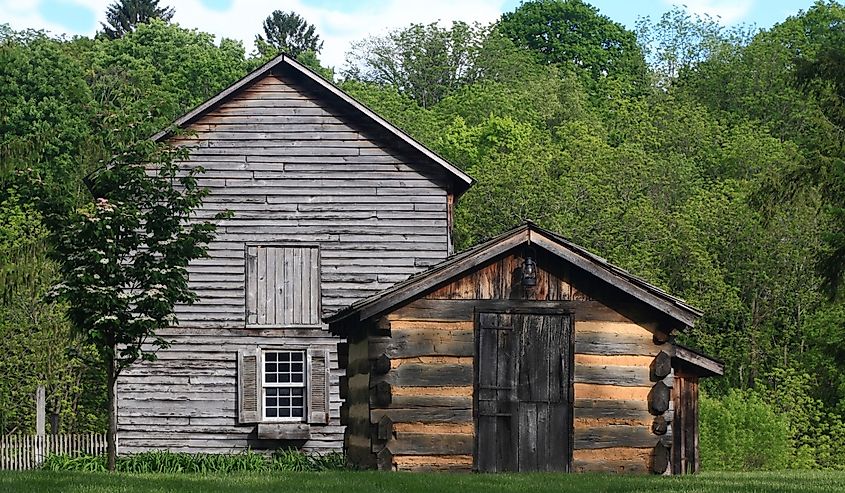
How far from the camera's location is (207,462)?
29234mm

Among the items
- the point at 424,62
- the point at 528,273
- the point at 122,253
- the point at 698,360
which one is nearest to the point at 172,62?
the point at 424,62

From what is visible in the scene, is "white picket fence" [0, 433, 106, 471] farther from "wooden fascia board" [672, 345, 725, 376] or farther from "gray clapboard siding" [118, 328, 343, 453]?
"wooden fascia board" [672, 345, 725, 376]

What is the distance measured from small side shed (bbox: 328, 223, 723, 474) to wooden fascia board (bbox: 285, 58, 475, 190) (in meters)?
7.03

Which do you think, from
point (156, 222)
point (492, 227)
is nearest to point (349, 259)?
point (156, 222)

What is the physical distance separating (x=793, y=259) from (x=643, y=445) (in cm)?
2809

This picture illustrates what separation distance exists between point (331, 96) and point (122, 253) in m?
9.11

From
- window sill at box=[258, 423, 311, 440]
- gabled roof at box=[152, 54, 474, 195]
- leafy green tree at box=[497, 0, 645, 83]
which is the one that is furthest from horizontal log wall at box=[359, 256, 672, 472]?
leafy green tree at box=[497, 0, 645, 83]

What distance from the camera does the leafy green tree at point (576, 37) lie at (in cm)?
8238

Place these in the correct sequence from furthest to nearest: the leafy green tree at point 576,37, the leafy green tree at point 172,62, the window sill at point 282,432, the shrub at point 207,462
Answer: the leafy green tree at point 576,37 → the leafy green tree at point 172,62 → the window sill at point 282,432 → the shrub at point 207,462

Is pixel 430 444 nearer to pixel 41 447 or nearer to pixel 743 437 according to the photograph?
pixel 41 447

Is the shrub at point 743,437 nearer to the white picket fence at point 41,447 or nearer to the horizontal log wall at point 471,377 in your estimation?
the horizontal log wall at point 471,377

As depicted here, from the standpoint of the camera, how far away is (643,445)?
23.2 metres

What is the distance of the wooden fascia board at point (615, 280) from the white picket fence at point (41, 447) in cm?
1445

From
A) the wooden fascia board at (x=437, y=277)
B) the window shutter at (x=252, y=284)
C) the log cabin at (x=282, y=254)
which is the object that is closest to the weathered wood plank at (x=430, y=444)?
the wooden fascia board at (x=437, y=277)
